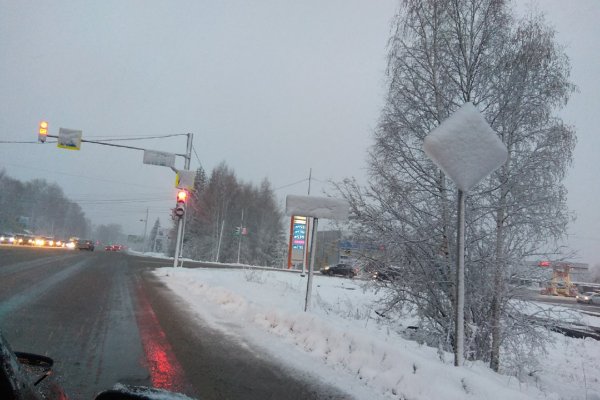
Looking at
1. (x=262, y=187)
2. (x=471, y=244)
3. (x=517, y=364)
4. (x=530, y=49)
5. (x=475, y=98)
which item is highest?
(x=262, y=187)

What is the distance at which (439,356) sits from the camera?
5809 mm

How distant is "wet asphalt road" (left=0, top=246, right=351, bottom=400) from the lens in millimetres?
4594

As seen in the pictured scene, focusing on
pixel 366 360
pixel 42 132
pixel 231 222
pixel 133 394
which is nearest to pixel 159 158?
pixel 42 132

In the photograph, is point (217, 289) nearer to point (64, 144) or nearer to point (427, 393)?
point (427, 393)

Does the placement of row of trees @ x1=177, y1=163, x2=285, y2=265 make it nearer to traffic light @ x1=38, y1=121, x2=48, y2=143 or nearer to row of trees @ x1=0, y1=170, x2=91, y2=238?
traffic light @ x1=38, y1=121, x2=48, y2=143

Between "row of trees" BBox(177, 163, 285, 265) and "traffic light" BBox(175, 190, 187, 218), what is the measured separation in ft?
124

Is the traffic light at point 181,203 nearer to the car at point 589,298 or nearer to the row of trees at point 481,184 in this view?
the row of trees at point 481,184

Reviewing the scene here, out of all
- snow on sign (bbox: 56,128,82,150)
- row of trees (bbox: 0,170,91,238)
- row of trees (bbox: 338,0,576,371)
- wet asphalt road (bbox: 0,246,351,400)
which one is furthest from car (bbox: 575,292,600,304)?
row of trees (bbox: 0,170,91,238)

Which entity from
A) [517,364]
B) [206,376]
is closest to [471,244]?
[517,364]

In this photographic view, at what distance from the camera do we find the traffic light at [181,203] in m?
19.9

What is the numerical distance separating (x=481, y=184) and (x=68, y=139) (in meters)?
18.6

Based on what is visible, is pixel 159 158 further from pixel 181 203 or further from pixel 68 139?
pixel 68 139

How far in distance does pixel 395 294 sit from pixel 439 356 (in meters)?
3.86

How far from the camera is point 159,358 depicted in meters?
5.60
